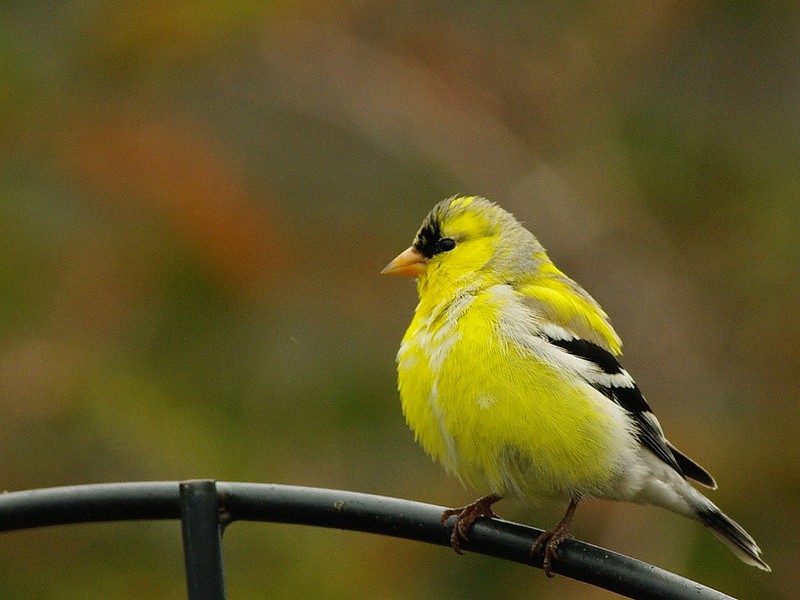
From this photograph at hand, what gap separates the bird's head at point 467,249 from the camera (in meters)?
3.29

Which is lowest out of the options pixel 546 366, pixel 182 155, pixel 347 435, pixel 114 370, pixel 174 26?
pixel 546 366

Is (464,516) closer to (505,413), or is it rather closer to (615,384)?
(505,413)

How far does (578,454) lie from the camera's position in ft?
9.23

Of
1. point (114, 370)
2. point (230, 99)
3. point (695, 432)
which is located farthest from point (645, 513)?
point (230, 99)

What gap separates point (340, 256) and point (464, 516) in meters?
2.63

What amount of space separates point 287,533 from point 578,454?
1930 mm

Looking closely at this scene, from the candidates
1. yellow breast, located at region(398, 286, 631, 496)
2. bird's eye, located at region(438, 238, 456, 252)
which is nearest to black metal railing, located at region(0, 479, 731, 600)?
yellow breast, located at region(398, 286, 631, 496)

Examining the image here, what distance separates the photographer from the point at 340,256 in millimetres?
5156

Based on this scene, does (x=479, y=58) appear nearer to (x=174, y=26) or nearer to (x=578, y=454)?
(x=174, y=26)

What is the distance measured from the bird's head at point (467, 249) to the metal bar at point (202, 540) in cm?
119

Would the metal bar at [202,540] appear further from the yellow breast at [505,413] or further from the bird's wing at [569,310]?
the bird's wing at [569,310]

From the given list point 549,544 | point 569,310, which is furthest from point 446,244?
point 549,544

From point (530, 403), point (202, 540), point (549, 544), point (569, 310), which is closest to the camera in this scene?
point (202, 540)

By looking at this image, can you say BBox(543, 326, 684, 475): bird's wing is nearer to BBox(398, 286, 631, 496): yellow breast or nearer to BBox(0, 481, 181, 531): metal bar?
BBox(398, 286, 631, 496): yellow breast
